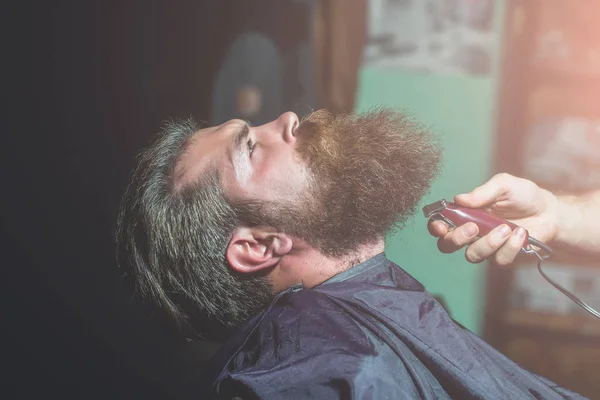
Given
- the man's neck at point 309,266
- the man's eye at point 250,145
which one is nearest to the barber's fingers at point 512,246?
the man's neck at point 309,266

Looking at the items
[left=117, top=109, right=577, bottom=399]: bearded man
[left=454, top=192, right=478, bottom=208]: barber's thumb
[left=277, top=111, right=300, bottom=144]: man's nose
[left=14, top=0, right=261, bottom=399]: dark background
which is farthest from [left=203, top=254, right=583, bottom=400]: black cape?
[left=14, top=0, right=261, bottom=399]: dark background

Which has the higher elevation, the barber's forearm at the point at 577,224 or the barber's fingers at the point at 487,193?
the barber's fingers at the point at 487,193

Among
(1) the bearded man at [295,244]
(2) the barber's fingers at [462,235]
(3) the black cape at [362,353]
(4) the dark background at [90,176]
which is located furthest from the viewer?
(4) the dark background at [90,176]

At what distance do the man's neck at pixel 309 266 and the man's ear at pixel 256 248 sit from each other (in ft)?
0.08

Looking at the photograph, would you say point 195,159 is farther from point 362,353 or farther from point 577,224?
point 577,224

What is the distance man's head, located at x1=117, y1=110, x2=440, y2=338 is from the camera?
3.88 feet

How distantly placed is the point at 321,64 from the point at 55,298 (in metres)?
1.28

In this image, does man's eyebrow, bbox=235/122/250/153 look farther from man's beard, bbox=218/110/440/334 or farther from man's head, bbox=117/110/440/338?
man's beard, bbox=218/110/440/334

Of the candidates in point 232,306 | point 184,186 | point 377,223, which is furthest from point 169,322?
point 377,223

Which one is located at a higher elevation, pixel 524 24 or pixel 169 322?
pixel 524 24

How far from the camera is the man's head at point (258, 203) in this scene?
46.6 inches

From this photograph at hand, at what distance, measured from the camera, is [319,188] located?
1188mm

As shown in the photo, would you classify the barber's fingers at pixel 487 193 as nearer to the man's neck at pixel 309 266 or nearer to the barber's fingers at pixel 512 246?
the barber's fingers at pixel 512 246

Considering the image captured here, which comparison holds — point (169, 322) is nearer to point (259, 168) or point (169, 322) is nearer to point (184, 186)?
point (184, 186)
